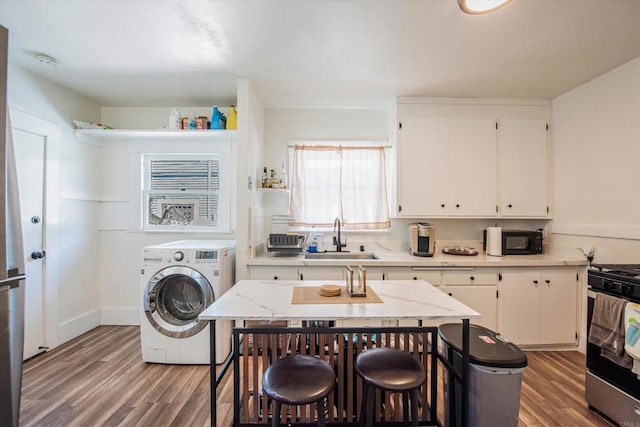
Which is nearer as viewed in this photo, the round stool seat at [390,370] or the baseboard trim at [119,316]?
the round stool seat at [390,370]

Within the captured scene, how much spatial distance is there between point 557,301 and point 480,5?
272cm

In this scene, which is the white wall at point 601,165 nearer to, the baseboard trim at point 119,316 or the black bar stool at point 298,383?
the black bar stool at point 298,383

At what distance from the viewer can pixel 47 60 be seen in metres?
2.21

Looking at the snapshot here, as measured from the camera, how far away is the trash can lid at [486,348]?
4.63 ft

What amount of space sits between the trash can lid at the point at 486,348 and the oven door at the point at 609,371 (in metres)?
0.77

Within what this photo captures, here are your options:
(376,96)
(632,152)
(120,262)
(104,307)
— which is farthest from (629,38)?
(104,307)

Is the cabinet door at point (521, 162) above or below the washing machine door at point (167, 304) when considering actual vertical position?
above

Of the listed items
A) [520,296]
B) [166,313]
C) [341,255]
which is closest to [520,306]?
[520,296]

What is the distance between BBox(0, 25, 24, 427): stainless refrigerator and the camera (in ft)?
3.56

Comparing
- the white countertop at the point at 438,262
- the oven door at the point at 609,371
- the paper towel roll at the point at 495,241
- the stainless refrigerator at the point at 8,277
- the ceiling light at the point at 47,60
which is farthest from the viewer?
the paper towel roll at the point at 495,241

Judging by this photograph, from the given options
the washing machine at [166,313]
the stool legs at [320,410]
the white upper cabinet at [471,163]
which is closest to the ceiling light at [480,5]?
the white upper cabinet at [471,163]

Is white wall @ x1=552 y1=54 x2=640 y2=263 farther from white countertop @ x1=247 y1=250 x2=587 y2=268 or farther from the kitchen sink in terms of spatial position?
the kitchen sink

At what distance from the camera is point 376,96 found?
2.93 metres

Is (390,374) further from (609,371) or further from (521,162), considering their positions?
(521,162)
